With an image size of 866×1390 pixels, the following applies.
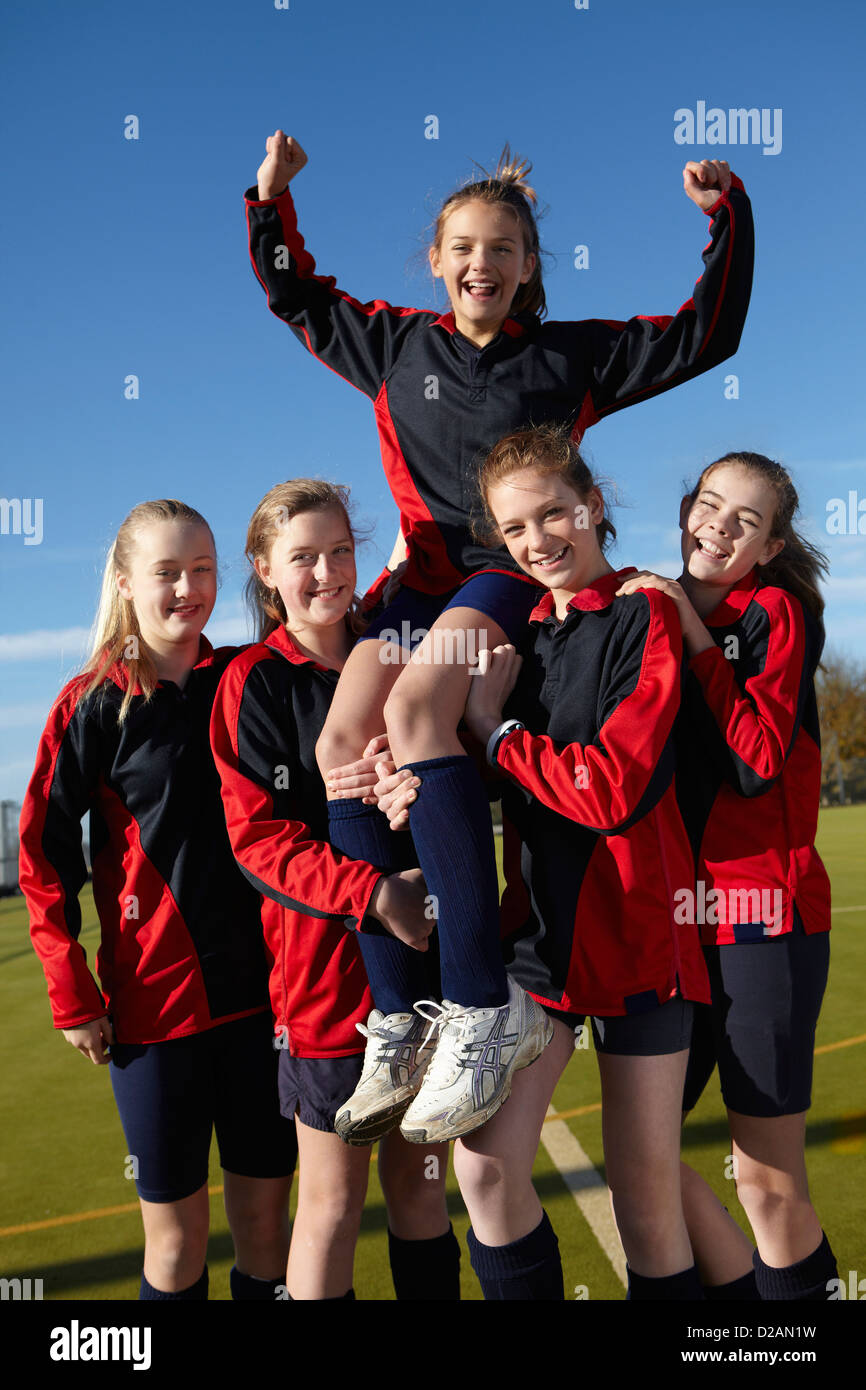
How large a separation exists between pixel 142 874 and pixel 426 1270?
46.2 inches

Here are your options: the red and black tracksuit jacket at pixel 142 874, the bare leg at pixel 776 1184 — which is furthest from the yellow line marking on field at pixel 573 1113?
the red and black tracksuit jacket at pixel 142 874

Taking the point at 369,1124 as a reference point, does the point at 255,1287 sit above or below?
below

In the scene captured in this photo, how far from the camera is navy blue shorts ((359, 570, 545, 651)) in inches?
92.6

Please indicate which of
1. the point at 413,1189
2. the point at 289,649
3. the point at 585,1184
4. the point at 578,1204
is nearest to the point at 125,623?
the point at 289,649

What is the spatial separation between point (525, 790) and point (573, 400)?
1028 mm

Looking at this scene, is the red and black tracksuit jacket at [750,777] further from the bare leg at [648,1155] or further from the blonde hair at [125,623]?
the blonde hair at [125,623]

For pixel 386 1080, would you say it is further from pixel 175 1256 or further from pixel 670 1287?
pixel 175 1256

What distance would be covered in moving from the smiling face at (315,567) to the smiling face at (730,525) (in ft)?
2.78

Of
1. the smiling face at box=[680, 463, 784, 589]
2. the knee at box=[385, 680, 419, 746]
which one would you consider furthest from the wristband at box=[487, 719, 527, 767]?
the smiling face at box=[680, 463, 784, 589]

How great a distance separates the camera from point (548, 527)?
90.4 inches

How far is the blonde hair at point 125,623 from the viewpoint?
2.71m

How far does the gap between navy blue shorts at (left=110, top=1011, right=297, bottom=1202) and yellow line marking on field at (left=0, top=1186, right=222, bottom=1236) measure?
195 cm

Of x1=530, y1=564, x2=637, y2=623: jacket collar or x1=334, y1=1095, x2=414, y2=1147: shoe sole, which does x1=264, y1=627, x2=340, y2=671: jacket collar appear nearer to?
x1=530, y1=564, x2=637, y2=623: jacket collar

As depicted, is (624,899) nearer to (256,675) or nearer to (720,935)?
(720,935)
